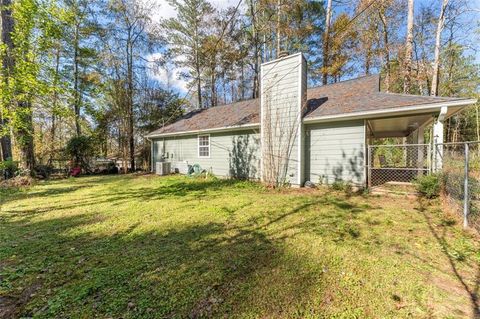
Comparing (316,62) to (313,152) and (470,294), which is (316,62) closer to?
(313,152)

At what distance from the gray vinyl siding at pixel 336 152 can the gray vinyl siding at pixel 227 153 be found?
2.21m

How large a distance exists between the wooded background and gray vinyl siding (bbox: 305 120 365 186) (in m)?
7.15

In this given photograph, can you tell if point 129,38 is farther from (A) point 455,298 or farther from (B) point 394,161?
(A) point 455,298

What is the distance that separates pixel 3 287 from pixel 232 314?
2.48 meters

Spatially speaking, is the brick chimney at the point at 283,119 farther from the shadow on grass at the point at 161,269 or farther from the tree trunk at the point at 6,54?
the tree trunk at the point at 6,54

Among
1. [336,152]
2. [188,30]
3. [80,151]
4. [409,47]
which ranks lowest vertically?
[336,152]

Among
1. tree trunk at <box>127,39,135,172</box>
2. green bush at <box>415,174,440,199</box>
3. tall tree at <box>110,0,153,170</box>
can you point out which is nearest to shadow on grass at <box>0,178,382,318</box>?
green bush at <box>415,174,440,199</box>

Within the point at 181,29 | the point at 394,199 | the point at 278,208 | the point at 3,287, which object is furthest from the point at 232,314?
the point at 181,29

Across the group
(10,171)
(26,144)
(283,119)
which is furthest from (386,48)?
(10,171)

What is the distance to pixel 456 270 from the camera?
2.58 metres

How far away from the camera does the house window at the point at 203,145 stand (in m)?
11.0

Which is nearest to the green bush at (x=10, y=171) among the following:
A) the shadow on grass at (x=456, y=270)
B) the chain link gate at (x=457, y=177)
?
the shadow on grass at (x=456, y=270)

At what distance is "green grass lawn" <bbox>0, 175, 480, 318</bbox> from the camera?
2012 mm

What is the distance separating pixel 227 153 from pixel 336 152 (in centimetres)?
478
